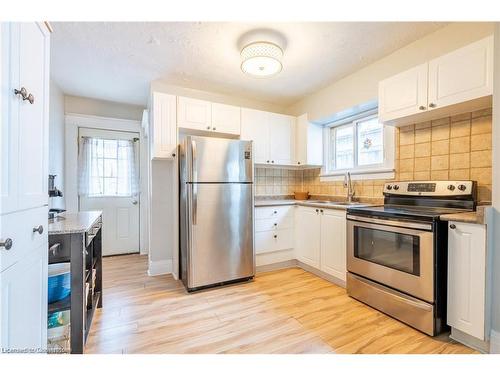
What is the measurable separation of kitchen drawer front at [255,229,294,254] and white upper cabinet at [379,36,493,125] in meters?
1.70

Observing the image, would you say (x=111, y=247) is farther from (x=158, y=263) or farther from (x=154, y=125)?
(x=154, y=125)

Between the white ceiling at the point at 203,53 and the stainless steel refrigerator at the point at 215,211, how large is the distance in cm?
82

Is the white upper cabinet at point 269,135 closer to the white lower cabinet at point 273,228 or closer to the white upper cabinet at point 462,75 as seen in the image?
the white lower cabinet at point 273,228

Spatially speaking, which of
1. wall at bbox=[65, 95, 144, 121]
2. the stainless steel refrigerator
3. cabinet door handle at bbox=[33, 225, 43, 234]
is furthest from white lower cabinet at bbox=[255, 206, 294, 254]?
wall at bbox=[65, 95, 144, 121]

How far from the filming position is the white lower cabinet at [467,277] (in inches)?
56.7

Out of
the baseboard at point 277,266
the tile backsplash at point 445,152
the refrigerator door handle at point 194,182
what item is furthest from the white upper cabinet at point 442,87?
the baseboard at point 277,266

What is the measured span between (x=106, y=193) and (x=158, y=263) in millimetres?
1509

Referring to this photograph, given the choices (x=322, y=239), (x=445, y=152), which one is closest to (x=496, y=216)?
(x=445, y=152)

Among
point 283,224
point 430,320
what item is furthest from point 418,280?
point 283,224

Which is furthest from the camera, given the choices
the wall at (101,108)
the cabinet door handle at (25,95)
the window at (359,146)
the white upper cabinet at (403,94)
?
the wall at (101,108)

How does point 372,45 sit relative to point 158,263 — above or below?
above

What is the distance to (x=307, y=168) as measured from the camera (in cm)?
368
